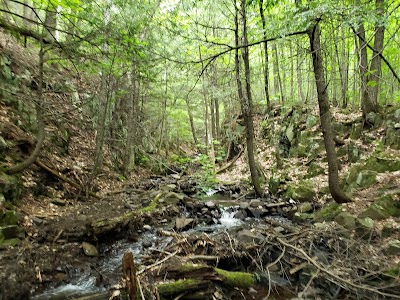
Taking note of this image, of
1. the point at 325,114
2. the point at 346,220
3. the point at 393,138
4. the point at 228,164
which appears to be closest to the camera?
the point at 346,220

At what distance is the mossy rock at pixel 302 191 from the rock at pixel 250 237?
362 cm

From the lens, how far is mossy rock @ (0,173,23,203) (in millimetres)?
6422

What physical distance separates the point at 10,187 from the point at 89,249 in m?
2.66

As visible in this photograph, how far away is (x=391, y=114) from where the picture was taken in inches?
376

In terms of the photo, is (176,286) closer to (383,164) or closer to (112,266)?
(112,266)

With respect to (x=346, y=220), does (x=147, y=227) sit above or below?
below

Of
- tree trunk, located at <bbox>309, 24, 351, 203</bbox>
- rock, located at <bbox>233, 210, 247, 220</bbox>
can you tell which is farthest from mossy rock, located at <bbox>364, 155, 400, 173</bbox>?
rock, located at <bbox>233, 210, 247, 220</bbox>

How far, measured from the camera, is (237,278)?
479 cm

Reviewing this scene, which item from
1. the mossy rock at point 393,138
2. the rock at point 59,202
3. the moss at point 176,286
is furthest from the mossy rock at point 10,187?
the mossy rock at point 393,138

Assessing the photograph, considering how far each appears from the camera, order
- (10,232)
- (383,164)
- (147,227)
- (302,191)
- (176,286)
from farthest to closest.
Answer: (302,191)
(383,164)
(147,227)
(10,232)
(176,286)

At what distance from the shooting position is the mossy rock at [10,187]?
6422 mm

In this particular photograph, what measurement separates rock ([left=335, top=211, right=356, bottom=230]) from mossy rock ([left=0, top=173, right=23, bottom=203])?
802cm

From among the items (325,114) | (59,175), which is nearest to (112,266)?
(59,175)

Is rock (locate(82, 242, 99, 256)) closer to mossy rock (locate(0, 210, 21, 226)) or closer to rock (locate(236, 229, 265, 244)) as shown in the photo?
mossy rock (locate(0, 210, 21, 226))
